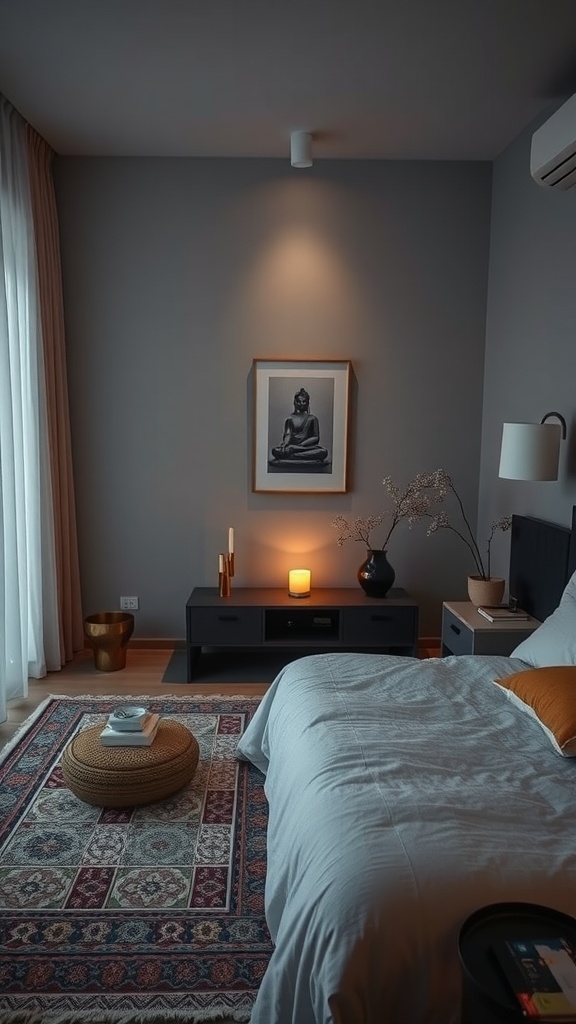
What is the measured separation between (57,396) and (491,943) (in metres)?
3.62

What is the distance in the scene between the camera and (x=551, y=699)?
204cm

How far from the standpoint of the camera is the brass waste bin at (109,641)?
4.03 m

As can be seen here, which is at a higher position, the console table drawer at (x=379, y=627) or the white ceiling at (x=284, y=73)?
the white ceiling at (x=284, y=73)

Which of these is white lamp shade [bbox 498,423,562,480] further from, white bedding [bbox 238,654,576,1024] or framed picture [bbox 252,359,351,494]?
framed picture [bbox 252,359,351,494]

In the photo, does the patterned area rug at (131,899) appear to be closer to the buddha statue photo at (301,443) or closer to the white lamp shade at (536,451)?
the white lamp shade at (536,451)

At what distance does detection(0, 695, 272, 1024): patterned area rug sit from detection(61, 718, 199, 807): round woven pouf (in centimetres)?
9

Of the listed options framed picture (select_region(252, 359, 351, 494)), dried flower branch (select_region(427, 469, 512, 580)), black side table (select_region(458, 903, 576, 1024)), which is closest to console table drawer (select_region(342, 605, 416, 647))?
dried flower branch (select_region(427, 469, 512, 580))

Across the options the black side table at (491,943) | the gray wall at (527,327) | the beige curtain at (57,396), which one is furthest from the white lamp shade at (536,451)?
the beige curtain at (57,396)

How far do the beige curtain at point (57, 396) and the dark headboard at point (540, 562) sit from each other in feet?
8.13

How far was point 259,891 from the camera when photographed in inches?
85.7

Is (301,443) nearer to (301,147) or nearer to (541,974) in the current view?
(301,147)

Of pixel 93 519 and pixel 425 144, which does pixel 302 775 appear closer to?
pixel 93 519

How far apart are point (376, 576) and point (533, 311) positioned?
161cm

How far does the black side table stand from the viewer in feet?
3.56
